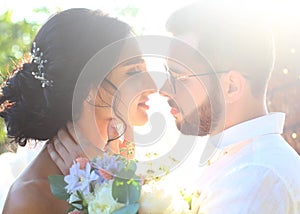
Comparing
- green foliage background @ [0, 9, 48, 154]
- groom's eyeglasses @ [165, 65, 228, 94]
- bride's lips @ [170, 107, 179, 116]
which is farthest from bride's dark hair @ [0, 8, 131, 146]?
green foliage background @ [0, 9, 48, 154]

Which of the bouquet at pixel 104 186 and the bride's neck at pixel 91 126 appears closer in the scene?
the bouquet at pixel 104 186

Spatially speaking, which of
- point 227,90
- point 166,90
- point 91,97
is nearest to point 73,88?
point 91,97

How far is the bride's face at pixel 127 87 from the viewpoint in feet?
7.80

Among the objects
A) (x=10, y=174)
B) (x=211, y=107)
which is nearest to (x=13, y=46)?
(x=10, y=174)

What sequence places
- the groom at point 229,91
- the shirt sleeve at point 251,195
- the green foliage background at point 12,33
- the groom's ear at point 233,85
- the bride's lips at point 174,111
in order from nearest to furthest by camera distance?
the shirt sleeve at point 251,195 < the groom at point 229,91 < the groom's ear at point 233,85 < the bride's lips at point 174,111 < the green foliage background at point 12,33

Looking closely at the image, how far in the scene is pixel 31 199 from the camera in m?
2.27

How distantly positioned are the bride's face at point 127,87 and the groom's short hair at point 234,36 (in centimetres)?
21

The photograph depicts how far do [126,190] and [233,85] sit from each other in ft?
2.12

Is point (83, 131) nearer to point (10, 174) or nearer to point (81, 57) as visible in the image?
point (81, 57)

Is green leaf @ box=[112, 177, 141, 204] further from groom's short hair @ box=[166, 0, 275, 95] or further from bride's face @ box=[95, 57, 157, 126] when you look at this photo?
groom's short hair @ box=[166, 0, 275, 95]

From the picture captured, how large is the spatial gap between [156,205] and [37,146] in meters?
0.97

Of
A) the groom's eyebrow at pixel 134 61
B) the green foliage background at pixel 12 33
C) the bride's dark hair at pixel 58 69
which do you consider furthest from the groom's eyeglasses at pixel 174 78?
the green foliage background at pixel 12 33

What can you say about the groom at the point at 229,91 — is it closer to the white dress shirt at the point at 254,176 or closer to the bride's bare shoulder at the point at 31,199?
the white dress shirt at the point at 254,176

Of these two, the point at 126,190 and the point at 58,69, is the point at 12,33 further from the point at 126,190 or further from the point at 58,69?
the point at 126,190
